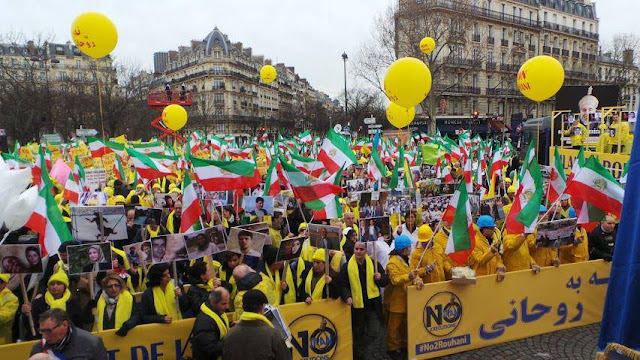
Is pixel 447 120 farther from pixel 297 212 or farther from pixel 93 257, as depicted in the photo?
pixel 93 257

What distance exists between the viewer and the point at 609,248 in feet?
20.9

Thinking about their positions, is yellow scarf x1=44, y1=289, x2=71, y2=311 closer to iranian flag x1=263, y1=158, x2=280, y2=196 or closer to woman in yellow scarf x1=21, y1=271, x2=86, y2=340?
woman in yellow scarf x1=21, y1=271, x2=86, y2=340

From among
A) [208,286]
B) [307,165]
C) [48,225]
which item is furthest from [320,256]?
[307,165]

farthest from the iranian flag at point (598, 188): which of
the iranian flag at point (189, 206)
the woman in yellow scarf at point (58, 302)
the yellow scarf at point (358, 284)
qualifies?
the woman in yellow scarf at point (58, 302)

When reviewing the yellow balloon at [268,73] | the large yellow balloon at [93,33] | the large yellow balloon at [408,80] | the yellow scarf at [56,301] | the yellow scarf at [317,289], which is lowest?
the yellow scarf at [317,289]

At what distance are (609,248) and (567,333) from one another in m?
1.39

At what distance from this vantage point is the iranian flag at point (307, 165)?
9.12m

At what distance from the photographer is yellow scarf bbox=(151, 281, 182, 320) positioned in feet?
15.5

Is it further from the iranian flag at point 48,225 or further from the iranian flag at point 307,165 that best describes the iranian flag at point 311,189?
the iranian flag at point 307,165

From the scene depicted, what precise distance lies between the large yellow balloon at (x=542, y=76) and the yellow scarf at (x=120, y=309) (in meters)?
10.4

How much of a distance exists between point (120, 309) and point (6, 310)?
1074 millimetres

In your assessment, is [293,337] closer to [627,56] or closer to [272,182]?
[272,182]

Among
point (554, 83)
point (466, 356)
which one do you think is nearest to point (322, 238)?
point (466, 356)

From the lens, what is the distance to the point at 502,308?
5664 millimetres
